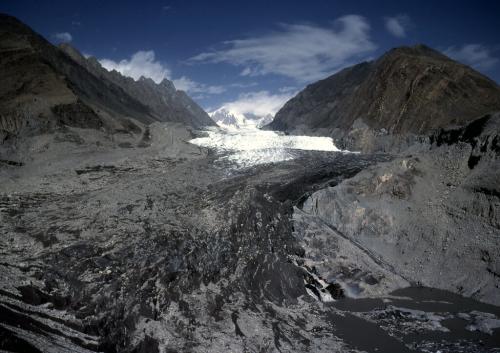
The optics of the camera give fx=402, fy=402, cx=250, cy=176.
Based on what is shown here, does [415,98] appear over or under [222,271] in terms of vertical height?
over

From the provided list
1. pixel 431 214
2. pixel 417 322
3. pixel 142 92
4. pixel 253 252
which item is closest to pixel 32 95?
pixel 253 252

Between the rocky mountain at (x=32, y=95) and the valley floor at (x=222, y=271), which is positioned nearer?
the valley floor at (x=222, y=271)

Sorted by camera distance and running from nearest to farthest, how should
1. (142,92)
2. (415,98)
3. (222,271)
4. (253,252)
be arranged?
(222,271), (253,252), (415,98), (142,92)

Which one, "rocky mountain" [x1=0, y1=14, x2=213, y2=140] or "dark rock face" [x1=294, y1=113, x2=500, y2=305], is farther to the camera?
"rocky mountain" [x1=0, y1=14, x2=213, y2=140]

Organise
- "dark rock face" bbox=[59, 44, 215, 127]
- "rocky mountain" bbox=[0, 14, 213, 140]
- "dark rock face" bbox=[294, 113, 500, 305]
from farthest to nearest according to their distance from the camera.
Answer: "dark rock face" bbox=[59, 44, 215, 127] < "rocky mountain" bbox=[0, 14, 213, 140] < "dark rock face" bbox=[294, 113, 500, 305]

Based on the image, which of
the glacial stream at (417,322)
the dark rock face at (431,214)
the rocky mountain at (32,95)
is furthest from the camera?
the rocky mountain at (32,95)

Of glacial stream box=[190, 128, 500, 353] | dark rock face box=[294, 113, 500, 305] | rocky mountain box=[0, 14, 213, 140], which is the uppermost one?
rocky mountain box=[0, 14, 213, 140]

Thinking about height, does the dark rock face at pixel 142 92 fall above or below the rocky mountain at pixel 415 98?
above

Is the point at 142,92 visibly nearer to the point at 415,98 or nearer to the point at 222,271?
the point at 415,98

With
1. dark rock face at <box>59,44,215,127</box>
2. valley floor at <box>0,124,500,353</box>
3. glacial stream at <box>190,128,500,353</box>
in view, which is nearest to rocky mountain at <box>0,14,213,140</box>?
valley floor at <box>0,124,500,353</box>

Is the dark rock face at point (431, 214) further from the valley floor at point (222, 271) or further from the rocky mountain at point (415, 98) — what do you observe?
the rocky mountain at point (415, 98)

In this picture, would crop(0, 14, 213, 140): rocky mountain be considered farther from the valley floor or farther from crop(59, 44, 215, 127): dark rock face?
crop(59, 44, 215, 127): dark rock face

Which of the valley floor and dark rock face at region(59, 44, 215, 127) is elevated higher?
dark rock face at region(59, 44, 215, 127)

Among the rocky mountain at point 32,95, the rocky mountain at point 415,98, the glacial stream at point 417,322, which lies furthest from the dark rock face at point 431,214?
the rocky mountain at point 32,95
